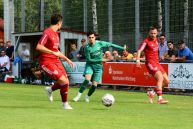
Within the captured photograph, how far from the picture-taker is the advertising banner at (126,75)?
2367 cm

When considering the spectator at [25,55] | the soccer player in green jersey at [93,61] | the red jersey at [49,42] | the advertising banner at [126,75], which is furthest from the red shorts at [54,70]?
the spectator at [25,55]

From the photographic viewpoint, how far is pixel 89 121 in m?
A: 11.2

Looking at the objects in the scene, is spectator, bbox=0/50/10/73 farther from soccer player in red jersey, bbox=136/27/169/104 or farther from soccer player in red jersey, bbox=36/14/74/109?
soccer player in red jersey, bbox=36/14/74/109

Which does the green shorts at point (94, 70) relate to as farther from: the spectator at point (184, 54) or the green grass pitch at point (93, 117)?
the spectator at point (184, 54)

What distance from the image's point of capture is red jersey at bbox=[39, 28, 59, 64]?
14055 mm

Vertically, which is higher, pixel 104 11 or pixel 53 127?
pixel 104 11

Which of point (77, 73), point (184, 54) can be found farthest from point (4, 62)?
point (184, 54)

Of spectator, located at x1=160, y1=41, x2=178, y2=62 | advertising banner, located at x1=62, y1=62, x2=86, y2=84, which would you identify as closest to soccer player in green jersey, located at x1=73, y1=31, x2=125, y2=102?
spectator, located at x1=160, y1=41, x2=178, y2=62

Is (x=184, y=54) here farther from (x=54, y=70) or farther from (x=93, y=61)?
(x=54, y=70)

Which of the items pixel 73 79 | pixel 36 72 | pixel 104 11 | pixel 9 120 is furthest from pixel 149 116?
pixel 104 11

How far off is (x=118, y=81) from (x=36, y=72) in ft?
19.6

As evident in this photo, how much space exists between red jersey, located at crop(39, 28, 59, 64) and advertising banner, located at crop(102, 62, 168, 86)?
31.0ft

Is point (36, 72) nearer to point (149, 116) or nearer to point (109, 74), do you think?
point (109, 74)

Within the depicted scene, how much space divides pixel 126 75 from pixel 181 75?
2924 mm
